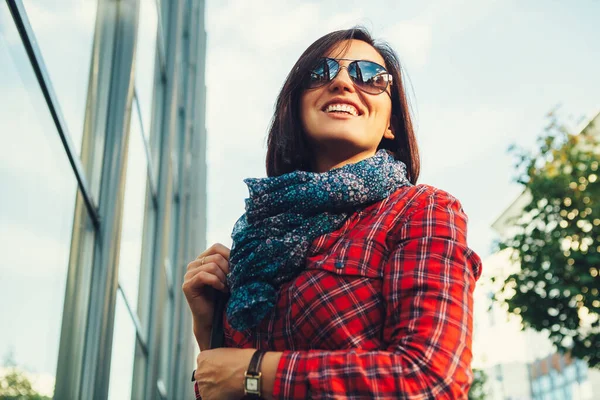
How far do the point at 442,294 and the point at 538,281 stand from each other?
33.4 feet

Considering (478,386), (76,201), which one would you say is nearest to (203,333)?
(76,201)

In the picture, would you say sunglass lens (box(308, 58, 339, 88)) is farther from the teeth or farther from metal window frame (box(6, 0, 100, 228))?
metal window frame (box(6, 0, 100, 228))

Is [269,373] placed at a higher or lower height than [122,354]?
lower

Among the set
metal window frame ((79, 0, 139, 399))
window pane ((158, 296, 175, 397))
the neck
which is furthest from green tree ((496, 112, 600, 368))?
the neck

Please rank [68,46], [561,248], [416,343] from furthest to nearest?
[561,248] → [68,46] → [416,343]

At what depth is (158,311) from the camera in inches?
303

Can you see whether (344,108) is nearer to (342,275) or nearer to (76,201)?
(342,275)

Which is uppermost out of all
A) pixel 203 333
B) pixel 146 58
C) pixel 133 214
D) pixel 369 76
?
pixel 146 58

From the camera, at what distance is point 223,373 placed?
170 centimetres

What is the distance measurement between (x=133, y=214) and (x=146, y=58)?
173cm

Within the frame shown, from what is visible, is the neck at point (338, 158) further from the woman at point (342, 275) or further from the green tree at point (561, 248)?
the green tree at point (561, 248)

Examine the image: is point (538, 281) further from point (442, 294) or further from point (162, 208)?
point (442, 294)

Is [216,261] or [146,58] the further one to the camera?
[146,58]

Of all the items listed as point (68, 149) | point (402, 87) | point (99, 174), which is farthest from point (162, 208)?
point (402, 87)
